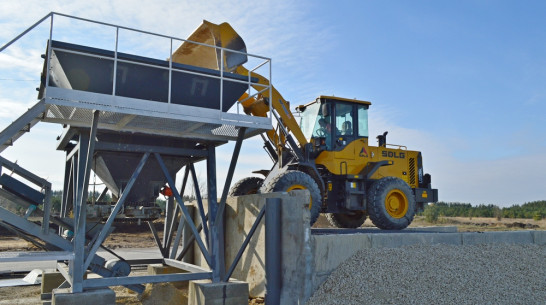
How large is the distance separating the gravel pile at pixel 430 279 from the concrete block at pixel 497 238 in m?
0.58

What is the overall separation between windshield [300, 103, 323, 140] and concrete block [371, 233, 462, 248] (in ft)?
16.5

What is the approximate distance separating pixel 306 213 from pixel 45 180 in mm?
4357

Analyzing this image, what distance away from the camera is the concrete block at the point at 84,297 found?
7082mm

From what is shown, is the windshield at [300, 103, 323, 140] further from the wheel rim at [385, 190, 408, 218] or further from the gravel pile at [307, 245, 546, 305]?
the gravel pile at [307, 245, 546, 305]

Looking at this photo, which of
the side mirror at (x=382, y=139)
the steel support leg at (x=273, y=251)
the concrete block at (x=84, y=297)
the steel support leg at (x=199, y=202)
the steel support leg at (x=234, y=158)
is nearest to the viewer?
the concrete block at (x=84, y=297)

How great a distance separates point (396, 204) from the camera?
1293cm

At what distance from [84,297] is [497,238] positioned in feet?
28.5

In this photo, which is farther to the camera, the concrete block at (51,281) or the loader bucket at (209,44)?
the concrete block at (51,281)

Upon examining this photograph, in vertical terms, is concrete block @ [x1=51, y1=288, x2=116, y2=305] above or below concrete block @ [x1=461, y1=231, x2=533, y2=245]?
below

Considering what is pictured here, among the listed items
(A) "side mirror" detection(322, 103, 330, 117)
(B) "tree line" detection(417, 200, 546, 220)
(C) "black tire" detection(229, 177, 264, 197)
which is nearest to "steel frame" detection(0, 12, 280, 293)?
(C) "black tire" detection(229, 177, 264, 197)

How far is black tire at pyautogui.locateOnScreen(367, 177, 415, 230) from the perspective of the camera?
12273 millimetres

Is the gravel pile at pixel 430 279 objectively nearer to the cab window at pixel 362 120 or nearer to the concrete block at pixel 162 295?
the concrete block at pixel 162 295

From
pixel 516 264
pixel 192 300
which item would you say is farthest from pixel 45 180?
pixel 516 264

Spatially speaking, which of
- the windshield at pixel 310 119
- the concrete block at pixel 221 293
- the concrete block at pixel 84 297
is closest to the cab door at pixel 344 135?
the windshield at pixel 310 119
